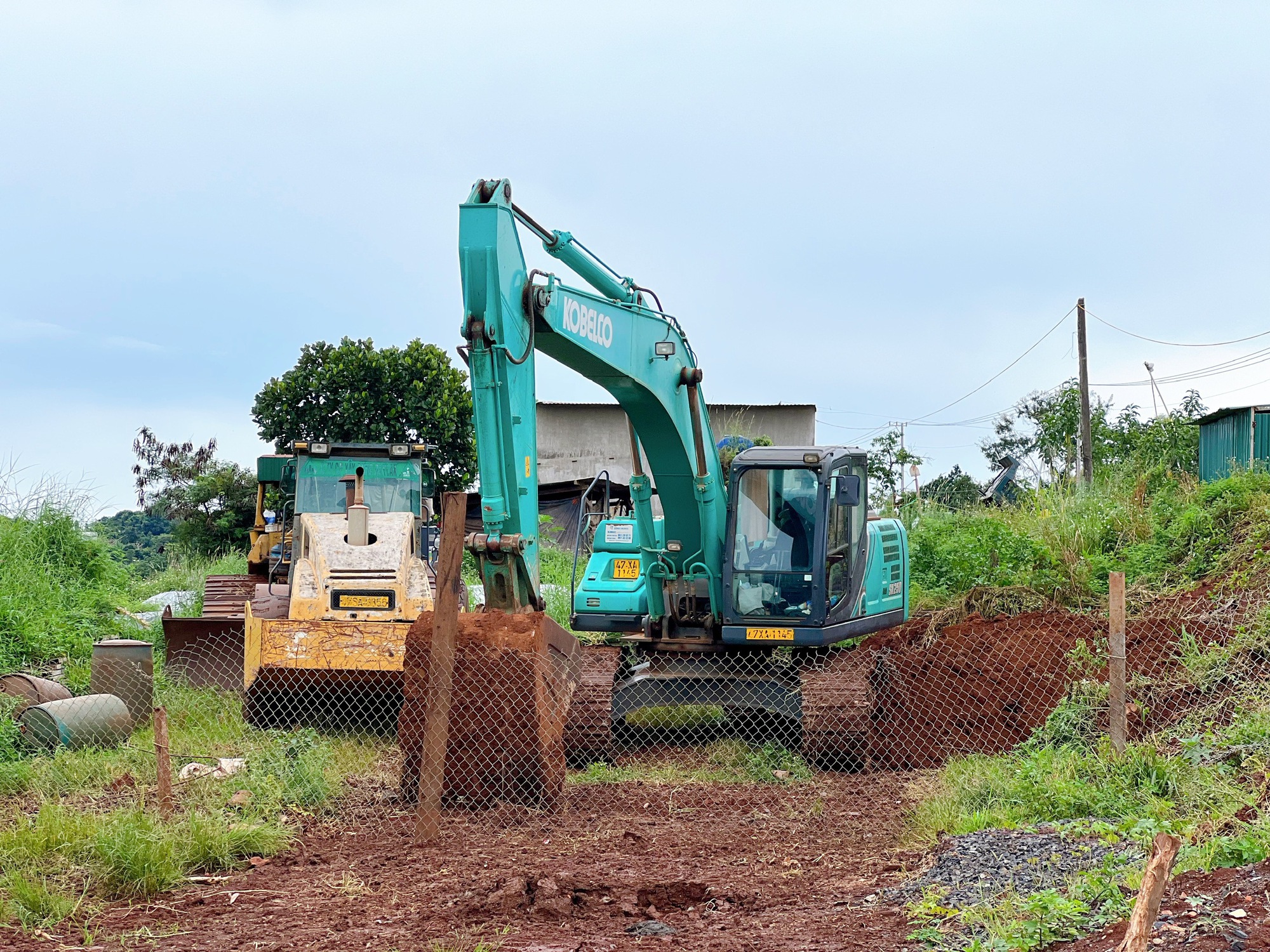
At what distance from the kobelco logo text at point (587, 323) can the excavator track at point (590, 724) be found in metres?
2.84

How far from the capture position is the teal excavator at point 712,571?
30.7 feet

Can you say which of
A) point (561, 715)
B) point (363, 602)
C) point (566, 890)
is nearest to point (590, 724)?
point (561, 715)

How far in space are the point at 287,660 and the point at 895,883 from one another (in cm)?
559

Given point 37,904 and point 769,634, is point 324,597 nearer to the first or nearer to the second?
point 769,634

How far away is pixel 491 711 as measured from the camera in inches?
300

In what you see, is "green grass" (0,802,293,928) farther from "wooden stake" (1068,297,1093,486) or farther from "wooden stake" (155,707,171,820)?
"wooden stake" (1068,297,1093,486)

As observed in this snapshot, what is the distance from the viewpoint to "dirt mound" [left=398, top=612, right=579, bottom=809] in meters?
7.57

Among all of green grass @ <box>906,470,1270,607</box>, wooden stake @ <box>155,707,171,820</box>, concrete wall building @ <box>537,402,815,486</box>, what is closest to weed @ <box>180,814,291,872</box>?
wooden stake @ <box>155,707,171,820</box>

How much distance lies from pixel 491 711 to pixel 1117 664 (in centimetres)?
380

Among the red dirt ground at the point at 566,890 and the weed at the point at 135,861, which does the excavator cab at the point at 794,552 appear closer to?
the red dirt ground at the point at 566,890

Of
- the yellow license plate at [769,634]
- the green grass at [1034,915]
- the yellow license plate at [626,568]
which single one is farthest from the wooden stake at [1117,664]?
the yellow license plate at [626,568]

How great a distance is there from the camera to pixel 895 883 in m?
5.99

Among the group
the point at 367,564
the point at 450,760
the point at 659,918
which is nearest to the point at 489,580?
the point at 450,760

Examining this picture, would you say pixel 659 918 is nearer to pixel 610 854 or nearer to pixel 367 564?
pixel 610 854
